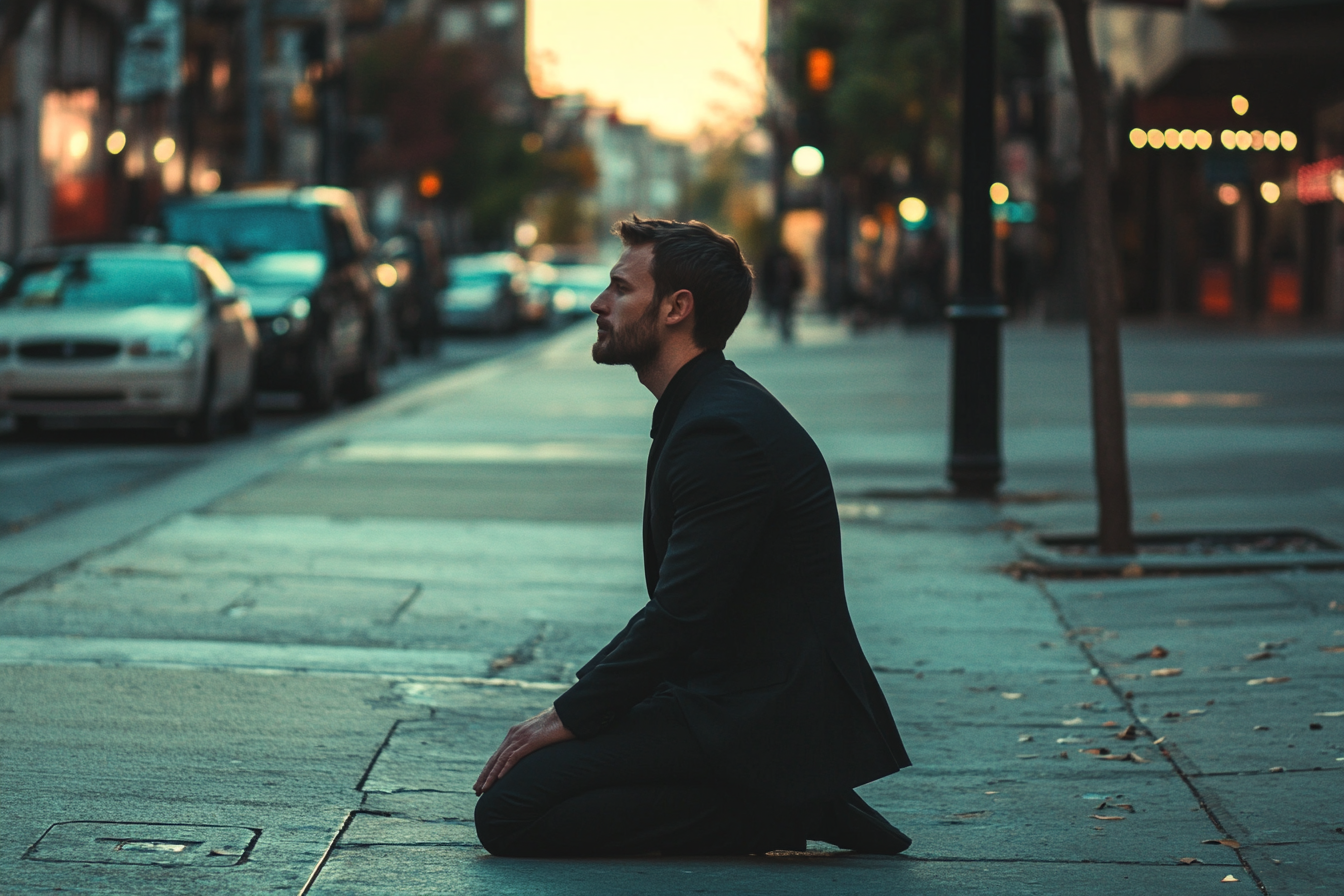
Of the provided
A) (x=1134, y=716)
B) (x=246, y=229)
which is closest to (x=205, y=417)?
(x=246, y=229)

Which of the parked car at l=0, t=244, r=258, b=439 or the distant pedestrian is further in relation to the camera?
the distant pedestrian

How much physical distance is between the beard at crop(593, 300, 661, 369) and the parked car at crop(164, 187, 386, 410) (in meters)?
14.8

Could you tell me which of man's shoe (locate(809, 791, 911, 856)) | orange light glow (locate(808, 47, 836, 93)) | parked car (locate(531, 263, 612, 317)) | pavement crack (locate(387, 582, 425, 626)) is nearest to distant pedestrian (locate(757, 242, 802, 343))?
parked car (locate(531, 263, 612, 317))

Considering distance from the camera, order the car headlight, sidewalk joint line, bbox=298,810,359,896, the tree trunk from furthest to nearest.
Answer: the car headlight → the tree trunk → sidewalk joint line, bbox=298,810,359,896

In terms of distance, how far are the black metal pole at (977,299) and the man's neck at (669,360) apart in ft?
23.4

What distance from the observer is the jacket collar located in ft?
14.6

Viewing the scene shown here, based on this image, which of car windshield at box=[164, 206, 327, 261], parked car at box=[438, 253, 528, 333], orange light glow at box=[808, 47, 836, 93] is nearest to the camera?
car windshield at box=[164, 206, 327, 261]

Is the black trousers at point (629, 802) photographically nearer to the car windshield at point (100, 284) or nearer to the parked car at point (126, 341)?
the parked car at point (126, 341)

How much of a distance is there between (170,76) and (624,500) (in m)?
19.3

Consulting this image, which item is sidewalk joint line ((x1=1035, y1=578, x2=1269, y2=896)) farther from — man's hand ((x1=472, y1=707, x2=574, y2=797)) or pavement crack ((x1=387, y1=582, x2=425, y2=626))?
pavement crack ((x1=387, y1=582, x2=425, y2=626))

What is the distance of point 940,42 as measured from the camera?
42469 mm

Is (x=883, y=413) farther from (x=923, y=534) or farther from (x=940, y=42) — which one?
(x=940, y=42)

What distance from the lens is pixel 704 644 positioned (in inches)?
175

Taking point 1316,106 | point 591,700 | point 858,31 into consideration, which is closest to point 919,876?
point 591,700
